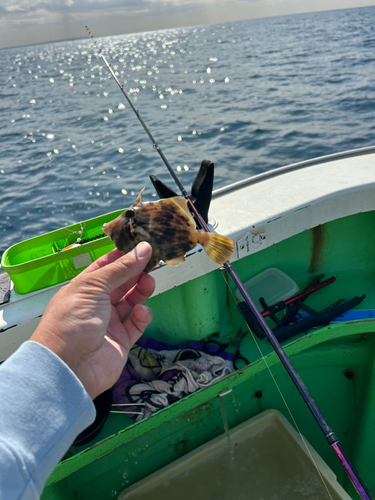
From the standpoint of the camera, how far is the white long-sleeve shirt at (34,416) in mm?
996

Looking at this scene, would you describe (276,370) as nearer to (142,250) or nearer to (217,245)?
(217,245)

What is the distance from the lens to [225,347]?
343cm

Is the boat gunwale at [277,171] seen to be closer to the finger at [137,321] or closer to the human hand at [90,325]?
the finger at [137,321]

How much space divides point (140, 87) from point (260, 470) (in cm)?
2653

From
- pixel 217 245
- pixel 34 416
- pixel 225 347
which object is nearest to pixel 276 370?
pixel 225 347

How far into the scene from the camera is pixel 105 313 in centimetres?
170

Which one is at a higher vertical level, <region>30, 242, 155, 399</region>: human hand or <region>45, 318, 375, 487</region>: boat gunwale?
<region>30, 242, 155, 399</region>: human hand

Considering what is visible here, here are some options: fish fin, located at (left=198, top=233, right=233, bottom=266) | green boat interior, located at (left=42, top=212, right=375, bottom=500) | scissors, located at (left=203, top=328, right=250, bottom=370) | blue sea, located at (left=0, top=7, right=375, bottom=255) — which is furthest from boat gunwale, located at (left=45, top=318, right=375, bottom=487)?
blue sea, located at (left=0, top=7, right=375, bottom=255)

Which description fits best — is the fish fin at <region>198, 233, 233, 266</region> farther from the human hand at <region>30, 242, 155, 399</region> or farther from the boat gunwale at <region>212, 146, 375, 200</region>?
the boat gunwale at <region>212, 146, 375, 200</region>

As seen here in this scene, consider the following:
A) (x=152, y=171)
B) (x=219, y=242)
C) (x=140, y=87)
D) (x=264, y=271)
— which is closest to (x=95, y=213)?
(x=152, y=171)

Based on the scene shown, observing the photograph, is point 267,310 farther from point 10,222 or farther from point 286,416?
point 10,222

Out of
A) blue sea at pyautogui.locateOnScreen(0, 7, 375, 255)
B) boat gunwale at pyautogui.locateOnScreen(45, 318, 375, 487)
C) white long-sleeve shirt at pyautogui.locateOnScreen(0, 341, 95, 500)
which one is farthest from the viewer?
blue sea at pyautogui.locateOnScreen(0, 7, 375, 255)

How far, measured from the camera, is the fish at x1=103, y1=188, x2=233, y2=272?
213 centimetres

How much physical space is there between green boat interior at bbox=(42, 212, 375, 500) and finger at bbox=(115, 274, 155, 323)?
94 centimetres
